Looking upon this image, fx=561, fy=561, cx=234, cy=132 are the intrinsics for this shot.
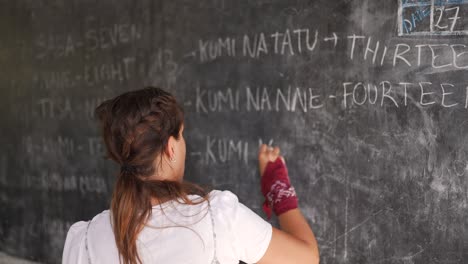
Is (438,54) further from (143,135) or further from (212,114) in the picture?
(143,135)

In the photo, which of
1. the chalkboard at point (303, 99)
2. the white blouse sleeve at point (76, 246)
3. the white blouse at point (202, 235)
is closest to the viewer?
the white blouse at point (202, 235)

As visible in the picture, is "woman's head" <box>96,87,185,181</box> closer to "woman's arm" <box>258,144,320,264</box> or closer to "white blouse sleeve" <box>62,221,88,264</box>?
"white blouse sleeve" <box>62,221,88,264</box>

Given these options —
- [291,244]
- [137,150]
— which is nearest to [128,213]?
[137,150]

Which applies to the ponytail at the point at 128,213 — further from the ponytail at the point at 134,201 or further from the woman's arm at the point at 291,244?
the woman's arm at the point at 291,244

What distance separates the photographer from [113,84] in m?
4.06

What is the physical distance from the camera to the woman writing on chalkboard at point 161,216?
1.67 m

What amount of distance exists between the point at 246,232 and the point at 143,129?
17.4 inches

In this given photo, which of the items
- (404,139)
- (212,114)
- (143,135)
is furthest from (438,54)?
(143,135)

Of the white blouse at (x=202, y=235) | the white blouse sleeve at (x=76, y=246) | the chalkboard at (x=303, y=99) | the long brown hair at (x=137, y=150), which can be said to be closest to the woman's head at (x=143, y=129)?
the long brown hair at (x=137, y=150)

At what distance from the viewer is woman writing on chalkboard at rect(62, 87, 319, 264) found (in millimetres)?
1666

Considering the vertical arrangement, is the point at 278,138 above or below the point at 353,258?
above

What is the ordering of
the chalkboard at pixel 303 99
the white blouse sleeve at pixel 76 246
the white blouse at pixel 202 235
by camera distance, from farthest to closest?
the chalkboard at pixel 303 99, the white blouse sleeve at pixel 76 246, the white blouse at pixel 202 235

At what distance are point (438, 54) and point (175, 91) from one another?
1.72m

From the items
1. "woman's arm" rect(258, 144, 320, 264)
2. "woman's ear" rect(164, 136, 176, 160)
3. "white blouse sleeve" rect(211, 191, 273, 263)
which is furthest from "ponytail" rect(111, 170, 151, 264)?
"woman's arm" rect(258, 144, 320, 264)
